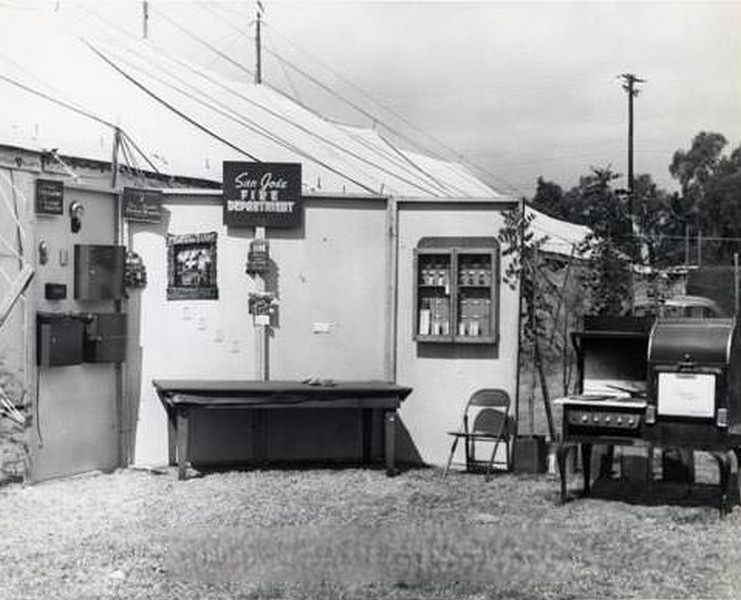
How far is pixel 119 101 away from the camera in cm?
1401

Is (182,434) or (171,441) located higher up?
(182,434)

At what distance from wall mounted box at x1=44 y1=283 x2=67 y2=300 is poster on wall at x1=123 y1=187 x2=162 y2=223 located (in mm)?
941

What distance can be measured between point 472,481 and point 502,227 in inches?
83.6

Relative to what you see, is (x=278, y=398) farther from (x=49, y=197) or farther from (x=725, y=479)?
(x=725, y=479)

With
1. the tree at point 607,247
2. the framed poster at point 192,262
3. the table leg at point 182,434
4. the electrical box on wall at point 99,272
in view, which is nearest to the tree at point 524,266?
the tree at point 607,247

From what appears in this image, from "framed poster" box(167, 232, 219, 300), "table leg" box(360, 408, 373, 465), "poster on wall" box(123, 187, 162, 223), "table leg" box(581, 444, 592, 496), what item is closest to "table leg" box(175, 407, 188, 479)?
"framed poster" box(167, 232, 219, 300)

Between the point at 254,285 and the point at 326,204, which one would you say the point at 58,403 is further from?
the point at 326,204

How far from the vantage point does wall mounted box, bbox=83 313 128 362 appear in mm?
8297

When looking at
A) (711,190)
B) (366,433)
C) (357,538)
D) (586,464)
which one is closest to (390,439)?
(366,433)

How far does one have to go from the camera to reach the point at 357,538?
6.43 metres

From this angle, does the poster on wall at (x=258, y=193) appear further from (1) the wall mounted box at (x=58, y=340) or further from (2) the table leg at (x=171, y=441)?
(2) the table leg at (x=171, y=441)

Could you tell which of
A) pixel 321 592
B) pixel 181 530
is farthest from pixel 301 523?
pixel 321 592

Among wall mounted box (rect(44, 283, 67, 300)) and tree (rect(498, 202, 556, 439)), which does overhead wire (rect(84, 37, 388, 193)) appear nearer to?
tree (rect(498, 202, 556, 439))

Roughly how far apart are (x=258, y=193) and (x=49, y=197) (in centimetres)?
174
